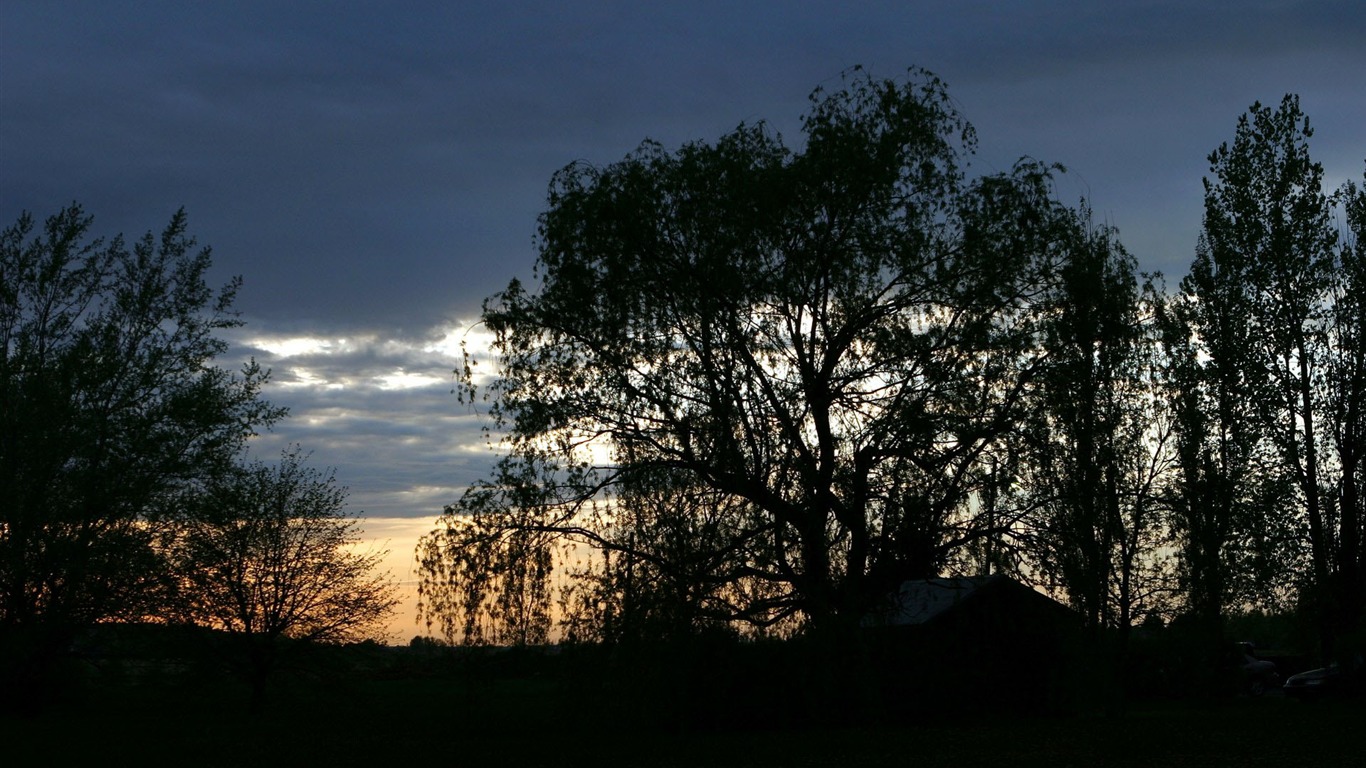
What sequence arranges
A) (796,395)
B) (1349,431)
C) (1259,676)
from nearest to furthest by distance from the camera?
(796,395) < (1349,431) < (1259,676)

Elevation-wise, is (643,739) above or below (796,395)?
below

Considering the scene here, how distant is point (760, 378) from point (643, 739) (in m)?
9.80

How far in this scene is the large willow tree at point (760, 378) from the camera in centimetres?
1989

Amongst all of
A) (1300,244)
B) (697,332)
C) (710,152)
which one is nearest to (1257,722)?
(1300,244)

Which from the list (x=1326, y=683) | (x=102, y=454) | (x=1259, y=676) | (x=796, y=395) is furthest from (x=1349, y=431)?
(x=102, y=454)

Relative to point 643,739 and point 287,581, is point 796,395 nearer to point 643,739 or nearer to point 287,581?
point 643,739

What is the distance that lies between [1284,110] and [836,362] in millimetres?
24477

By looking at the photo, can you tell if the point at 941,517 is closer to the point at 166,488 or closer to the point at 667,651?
the point at 667,651

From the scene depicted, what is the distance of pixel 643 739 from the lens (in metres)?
25.2

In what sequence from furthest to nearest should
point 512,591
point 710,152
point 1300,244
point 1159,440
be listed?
1. point 1300,244
2. point 1159,440
3. point 710,152
4. point 512,591

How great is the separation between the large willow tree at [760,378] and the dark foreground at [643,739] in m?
2.78

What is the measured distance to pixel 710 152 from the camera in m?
21.4

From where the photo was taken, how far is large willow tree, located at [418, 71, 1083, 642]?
19.9 m

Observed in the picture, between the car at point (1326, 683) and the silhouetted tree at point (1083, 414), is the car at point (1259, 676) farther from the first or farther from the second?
the silhouetted tree at point (1083, 414)
